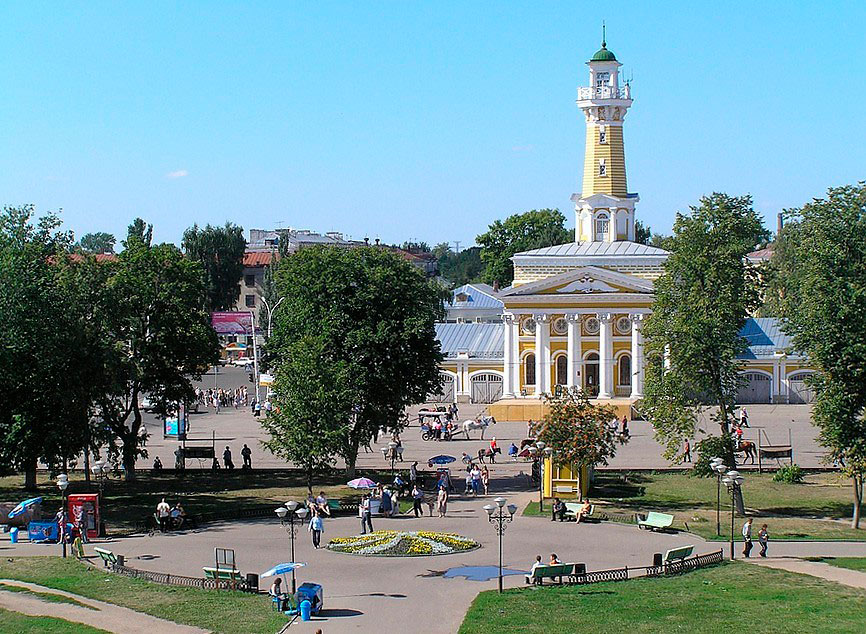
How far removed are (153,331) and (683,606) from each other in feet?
83.0

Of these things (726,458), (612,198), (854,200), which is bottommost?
(726,458)

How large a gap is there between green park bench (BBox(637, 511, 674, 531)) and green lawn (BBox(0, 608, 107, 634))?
16.0m

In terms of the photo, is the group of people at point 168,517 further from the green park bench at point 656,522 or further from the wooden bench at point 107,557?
the green park bench at point 656,522

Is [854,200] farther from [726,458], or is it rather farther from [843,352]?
[726,458]

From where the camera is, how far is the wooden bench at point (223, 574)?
1076 inches

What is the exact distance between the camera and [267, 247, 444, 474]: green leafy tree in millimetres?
43844

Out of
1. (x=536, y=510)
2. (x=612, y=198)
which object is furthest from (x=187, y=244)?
(x=536, y=510)

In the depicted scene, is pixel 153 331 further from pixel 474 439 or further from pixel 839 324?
pixel 839 324

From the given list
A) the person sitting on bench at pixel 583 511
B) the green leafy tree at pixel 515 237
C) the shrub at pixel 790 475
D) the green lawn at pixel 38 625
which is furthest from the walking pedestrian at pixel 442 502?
the green leafy tree at pixel 515 237

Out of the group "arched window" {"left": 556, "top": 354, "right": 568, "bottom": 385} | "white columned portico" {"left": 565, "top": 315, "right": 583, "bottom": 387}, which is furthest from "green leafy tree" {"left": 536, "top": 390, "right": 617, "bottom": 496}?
"arched window" {"left": 556, "top": 354, "right": 568, "bottom": 385}

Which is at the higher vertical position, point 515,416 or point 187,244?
point 187,244

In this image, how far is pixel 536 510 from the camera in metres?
37.9

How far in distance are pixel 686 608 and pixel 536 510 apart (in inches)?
523

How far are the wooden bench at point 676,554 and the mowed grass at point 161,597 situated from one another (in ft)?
29.8
